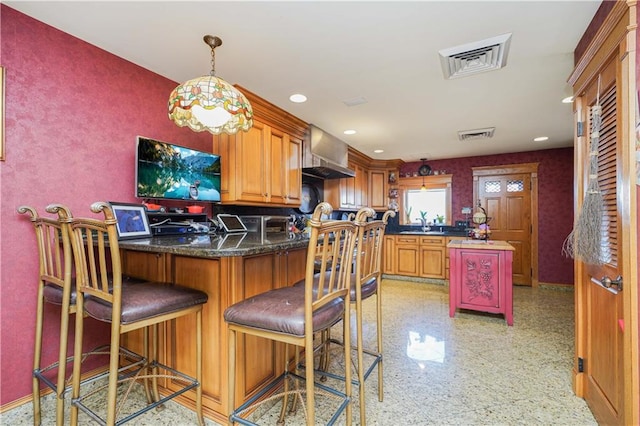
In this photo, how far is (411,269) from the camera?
533 centimetres

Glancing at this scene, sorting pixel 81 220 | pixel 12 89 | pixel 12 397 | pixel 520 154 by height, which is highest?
pixel 520 154

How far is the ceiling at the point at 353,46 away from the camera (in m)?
1.67

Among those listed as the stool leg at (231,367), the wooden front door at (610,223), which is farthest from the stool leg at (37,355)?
the wooden front door at (610,223)

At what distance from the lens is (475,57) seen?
6.98 ft

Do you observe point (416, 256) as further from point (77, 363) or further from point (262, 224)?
point (77, 363)

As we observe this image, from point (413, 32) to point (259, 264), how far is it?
1725mm

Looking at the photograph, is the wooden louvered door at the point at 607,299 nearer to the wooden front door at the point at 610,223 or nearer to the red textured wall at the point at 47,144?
the wooden front door at the point at 610,223

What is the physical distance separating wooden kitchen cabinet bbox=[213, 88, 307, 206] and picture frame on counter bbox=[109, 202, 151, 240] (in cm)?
81

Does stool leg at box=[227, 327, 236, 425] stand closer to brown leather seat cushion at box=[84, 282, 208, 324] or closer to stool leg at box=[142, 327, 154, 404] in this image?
brown leather seat cushion at box=[84, 282, 208, 324]

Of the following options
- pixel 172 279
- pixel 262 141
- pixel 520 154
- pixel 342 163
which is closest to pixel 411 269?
pixel 342 163

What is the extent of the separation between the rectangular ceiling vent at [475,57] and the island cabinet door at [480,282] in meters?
2.00

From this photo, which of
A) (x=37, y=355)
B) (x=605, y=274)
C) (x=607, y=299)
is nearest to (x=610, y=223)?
(x=605, y=274)

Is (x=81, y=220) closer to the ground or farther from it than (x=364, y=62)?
closer to the ground

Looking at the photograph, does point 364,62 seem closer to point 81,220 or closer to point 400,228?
point 81,220
